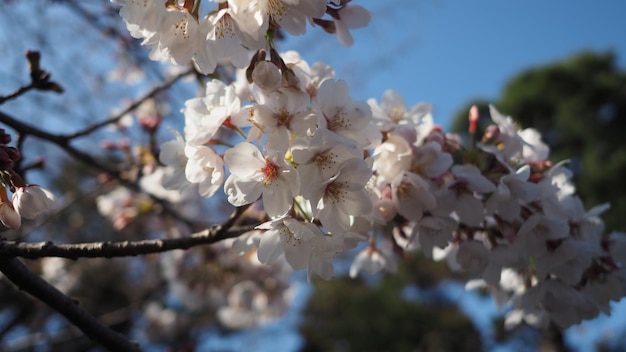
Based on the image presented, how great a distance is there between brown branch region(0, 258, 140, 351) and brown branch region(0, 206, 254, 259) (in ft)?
0.12

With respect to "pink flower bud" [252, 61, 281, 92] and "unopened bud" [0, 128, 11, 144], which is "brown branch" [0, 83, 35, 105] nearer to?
"unopened bud" [0, 128, 11, 144]

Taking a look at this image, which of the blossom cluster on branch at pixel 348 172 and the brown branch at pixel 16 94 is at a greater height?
the brown branch at pixel 16 94

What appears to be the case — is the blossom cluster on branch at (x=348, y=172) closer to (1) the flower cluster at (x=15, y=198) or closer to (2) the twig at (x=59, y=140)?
(1) the flower cluster at (x=15, y=198)

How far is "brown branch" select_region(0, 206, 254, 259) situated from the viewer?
36.3 inches

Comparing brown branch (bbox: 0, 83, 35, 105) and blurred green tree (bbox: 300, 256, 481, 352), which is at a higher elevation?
brown branch (bbox: 0, 83, 35, 105)

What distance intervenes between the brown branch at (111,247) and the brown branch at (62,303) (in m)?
0.04

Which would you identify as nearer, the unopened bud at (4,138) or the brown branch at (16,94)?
the unopened bud at (4,138)

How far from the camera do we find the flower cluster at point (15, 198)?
931 millimetres

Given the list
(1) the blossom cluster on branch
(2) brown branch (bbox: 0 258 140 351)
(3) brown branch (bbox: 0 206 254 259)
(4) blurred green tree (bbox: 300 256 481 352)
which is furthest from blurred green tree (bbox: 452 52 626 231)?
(2) brown branch (bbox: 0 258 140 351)

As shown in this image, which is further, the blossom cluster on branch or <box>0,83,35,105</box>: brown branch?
<box>0,83,35,105</box>: brown branch

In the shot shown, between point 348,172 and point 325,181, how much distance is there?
0.17ft

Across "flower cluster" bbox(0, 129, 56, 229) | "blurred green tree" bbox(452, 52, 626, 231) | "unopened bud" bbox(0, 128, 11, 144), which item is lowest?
"blurred green tree" bbox(452, 52, 626, 231)

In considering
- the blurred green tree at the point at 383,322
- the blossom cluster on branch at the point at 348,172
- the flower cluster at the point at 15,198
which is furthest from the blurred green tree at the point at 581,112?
the flower cluster at the point at 15,198

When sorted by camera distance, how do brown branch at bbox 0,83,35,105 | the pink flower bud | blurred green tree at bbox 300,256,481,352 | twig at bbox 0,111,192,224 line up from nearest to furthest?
A: the pink flower bud < brown branch at bbox 0,83,35,105 < twig at bbox 0,111,192,224 < blurred green tree at bbox 300,256,481,352
